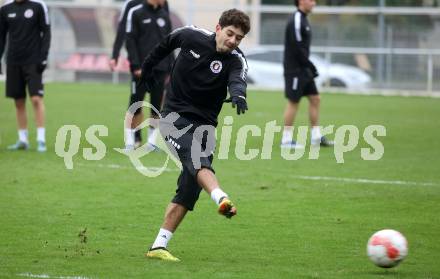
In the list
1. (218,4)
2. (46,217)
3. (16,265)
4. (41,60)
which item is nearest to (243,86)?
(16,265)

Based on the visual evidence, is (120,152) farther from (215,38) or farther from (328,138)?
(215,38)

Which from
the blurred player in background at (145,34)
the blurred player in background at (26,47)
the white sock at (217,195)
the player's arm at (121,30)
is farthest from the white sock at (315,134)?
the white sock at (217,195)

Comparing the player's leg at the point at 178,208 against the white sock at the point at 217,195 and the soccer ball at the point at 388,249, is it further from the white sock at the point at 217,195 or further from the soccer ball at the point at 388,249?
the soccer ball at the point at 388,249

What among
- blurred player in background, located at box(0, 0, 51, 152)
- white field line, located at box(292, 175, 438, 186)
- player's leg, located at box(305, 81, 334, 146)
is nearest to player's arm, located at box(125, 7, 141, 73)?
blurred player in background, located at box(0, 0, 51, 152)

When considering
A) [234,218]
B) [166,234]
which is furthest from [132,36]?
[166,234]

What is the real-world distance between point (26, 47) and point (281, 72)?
56.2ft

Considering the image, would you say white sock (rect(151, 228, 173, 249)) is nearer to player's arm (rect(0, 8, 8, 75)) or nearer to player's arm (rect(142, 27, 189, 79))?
player's arm (rect(142, 27, 189, 79))

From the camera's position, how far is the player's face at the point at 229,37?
7.37 meters

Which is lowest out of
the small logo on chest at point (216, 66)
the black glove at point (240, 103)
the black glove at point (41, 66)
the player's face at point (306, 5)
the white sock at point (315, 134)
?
the black glove at point (240, 103)

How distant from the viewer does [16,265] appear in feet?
23.3

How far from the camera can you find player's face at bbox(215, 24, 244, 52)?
24.2 ft

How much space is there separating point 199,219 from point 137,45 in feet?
18.1

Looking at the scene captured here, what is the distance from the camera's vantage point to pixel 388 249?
6.98 meters

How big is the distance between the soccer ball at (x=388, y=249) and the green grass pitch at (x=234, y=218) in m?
0.12
